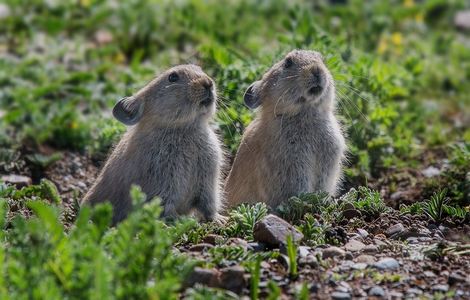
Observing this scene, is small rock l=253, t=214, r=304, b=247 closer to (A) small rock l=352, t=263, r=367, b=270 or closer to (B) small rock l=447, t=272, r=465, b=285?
(A) small rock l=352, t=263, r=367, b=270

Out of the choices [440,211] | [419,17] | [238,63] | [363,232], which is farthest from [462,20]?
[363,232]

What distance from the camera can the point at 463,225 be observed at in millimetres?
7055

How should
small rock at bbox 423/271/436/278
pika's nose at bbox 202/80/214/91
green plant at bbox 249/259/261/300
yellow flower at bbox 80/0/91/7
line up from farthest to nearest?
1. yellow flower at bbox 80/0/91/7
2. pika's nose at bbox 202/80/214/91
3. small rock at bbox 423/271/436/278
4. green plant at bbox 249/259/261/300

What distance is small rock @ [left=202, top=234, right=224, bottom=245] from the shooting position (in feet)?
21.3

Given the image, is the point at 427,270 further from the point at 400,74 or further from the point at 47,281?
the point at 400,74

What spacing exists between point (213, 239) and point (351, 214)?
Answer: 3.97 feet

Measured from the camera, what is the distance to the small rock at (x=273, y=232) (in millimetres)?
6230

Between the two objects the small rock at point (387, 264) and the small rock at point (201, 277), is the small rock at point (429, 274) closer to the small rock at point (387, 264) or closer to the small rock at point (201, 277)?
the small rock at point (387, 264)

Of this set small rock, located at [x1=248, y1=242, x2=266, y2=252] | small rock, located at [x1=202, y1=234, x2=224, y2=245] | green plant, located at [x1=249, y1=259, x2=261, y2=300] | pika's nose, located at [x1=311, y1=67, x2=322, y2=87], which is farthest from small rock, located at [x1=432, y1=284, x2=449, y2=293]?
pika's nose, located at [x1=311, y1=67, x2=322, y2=87]

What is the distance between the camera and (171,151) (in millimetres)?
7684

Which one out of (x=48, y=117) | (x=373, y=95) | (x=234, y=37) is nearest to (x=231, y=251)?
(x=373, y=95)

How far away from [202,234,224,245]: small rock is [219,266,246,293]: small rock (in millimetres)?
893

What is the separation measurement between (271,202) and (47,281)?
11.1 feet

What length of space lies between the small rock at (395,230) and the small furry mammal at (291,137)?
117 centimetres
